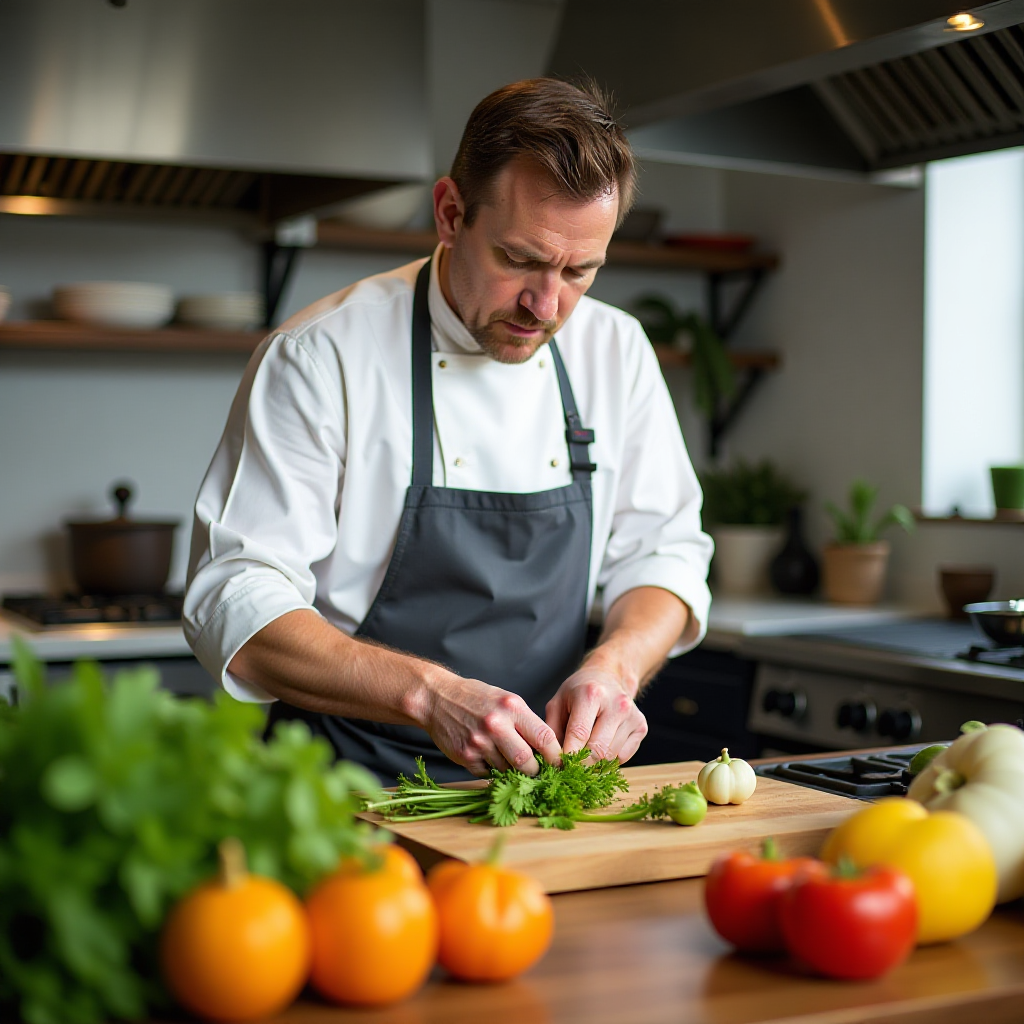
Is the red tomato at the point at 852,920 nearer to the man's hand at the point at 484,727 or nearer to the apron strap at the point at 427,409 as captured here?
the man's hand at the point at 484,727

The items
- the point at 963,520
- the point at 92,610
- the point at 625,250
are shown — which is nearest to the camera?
the point at 92,610

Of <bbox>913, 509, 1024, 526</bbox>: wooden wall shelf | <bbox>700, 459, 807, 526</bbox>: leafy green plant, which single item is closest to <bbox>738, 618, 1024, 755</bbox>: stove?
<bbox>913, 509, 1024, 526</bbox>: wooden wall shelf

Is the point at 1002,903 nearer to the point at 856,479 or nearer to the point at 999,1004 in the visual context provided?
the point at 999,1004

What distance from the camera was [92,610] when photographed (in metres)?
2.98

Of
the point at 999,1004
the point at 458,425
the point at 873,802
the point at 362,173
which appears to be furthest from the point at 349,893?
the point at 362,173

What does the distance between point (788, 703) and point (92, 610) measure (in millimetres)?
1548

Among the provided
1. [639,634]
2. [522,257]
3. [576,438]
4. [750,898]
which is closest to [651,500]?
[576,438]

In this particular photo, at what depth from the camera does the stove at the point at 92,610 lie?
2.90 meters

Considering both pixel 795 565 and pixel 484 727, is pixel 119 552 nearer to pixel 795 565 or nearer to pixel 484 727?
pixel 795 565

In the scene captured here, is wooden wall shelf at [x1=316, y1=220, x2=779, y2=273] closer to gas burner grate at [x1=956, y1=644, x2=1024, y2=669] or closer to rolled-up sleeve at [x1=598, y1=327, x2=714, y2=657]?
rolled-up sleeve at [x1=598, y1=327, x2=714, y2=657]

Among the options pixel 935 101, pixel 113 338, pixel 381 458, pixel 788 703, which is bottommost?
pixel 788 703

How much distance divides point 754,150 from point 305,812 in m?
2.22

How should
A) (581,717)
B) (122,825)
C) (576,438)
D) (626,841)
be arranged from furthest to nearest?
(576,438) → (581,717) → (626,841) → (122,825)

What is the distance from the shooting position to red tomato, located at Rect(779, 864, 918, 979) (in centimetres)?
93
